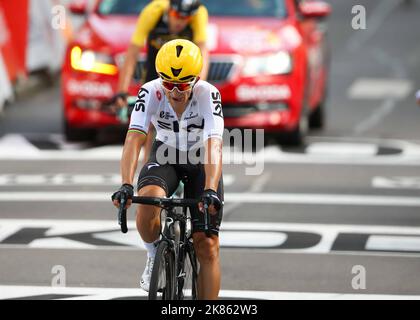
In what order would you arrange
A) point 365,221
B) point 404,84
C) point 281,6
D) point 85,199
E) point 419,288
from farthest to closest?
point 404,84 < point 281,6 < point 85,199 < point 365,221 < point 419,288

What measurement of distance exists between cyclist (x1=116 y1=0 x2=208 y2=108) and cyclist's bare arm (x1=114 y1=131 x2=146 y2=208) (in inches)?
123

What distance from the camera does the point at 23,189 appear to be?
1386 cm

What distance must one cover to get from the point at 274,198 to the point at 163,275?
5575 millimetres

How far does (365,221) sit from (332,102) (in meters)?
9.31

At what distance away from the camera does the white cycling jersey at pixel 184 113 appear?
828 cm

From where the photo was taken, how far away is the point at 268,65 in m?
15.9

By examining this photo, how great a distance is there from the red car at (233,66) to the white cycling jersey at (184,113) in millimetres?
6984

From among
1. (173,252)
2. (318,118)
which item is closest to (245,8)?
(318,118)

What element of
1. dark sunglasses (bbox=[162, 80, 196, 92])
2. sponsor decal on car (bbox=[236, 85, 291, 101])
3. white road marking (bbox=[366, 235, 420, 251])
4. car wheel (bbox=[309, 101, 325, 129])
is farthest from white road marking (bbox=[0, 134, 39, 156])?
dark sunglasses (bbox=[162, 80, 196, 92])

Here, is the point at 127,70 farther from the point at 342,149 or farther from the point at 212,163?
the point at 342,149

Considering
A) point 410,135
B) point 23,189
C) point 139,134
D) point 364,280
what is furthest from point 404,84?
point 139,134

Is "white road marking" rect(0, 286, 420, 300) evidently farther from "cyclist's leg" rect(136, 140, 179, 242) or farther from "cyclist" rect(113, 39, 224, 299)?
"cyclist's leg" rect(136, 140, 179, 242)

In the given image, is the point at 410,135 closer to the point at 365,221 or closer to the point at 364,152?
the point at 364,152

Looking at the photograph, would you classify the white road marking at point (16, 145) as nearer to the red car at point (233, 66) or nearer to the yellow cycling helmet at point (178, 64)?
the red car at point (233, 66)
